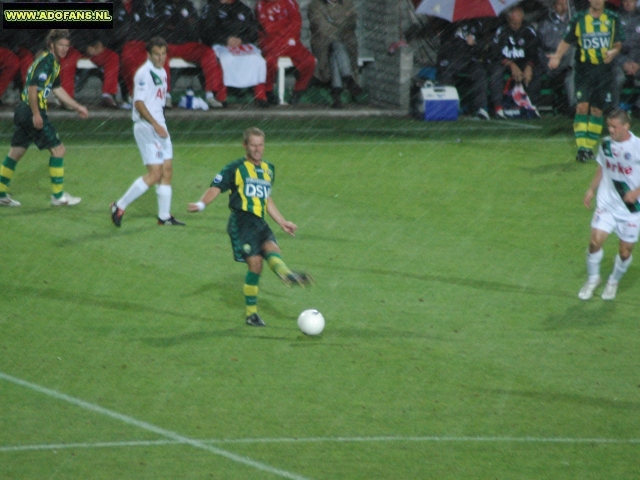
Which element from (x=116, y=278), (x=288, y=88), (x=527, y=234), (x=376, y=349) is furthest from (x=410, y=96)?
(x=376, y=349)

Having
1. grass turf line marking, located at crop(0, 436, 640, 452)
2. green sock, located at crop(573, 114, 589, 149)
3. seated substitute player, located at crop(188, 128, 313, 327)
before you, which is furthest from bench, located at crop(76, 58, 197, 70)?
grass turf line marking, located at crop(0, 436, 640, 452)

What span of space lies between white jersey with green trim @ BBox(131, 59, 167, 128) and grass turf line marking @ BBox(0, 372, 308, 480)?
4.79 metres

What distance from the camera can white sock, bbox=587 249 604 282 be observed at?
32.3ft

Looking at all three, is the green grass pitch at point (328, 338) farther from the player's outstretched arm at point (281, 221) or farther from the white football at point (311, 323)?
the player's outstretched arm at point (281, 221)

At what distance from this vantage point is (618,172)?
9688 mm

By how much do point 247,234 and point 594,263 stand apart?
3.49 meters

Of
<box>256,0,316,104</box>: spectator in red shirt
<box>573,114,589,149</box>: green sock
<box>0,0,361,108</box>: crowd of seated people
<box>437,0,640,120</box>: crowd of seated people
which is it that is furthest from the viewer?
<box>256,0,316,104</box>: spectator in red shirt

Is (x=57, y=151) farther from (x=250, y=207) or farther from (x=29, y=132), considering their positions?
(x=250, y=207)

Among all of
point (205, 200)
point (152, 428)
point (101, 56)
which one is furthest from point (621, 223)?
point (101, 56)

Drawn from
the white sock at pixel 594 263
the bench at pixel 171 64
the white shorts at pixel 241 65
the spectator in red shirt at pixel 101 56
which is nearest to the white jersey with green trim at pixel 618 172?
the white sock at pixel 594 263

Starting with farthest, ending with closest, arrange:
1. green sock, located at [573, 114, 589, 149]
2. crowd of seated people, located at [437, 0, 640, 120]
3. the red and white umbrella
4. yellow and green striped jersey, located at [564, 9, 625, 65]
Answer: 1. crowd of seated people, located at [437, 0, 640, 120]
2. the red and white umbrella
3. green sock, located at [573, 114, 589, 149]
4. yellow and green striped jersey, located at [564, 9, 625, 65]

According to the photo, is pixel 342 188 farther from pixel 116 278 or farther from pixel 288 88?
pixel 288 88

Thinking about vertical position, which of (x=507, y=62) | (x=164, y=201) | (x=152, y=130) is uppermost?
(x=152, y=130)

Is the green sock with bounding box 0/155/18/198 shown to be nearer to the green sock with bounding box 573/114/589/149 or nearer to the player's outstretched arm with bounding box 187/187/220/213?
the player's outstretched arm with bounding box 187/187/220/213
